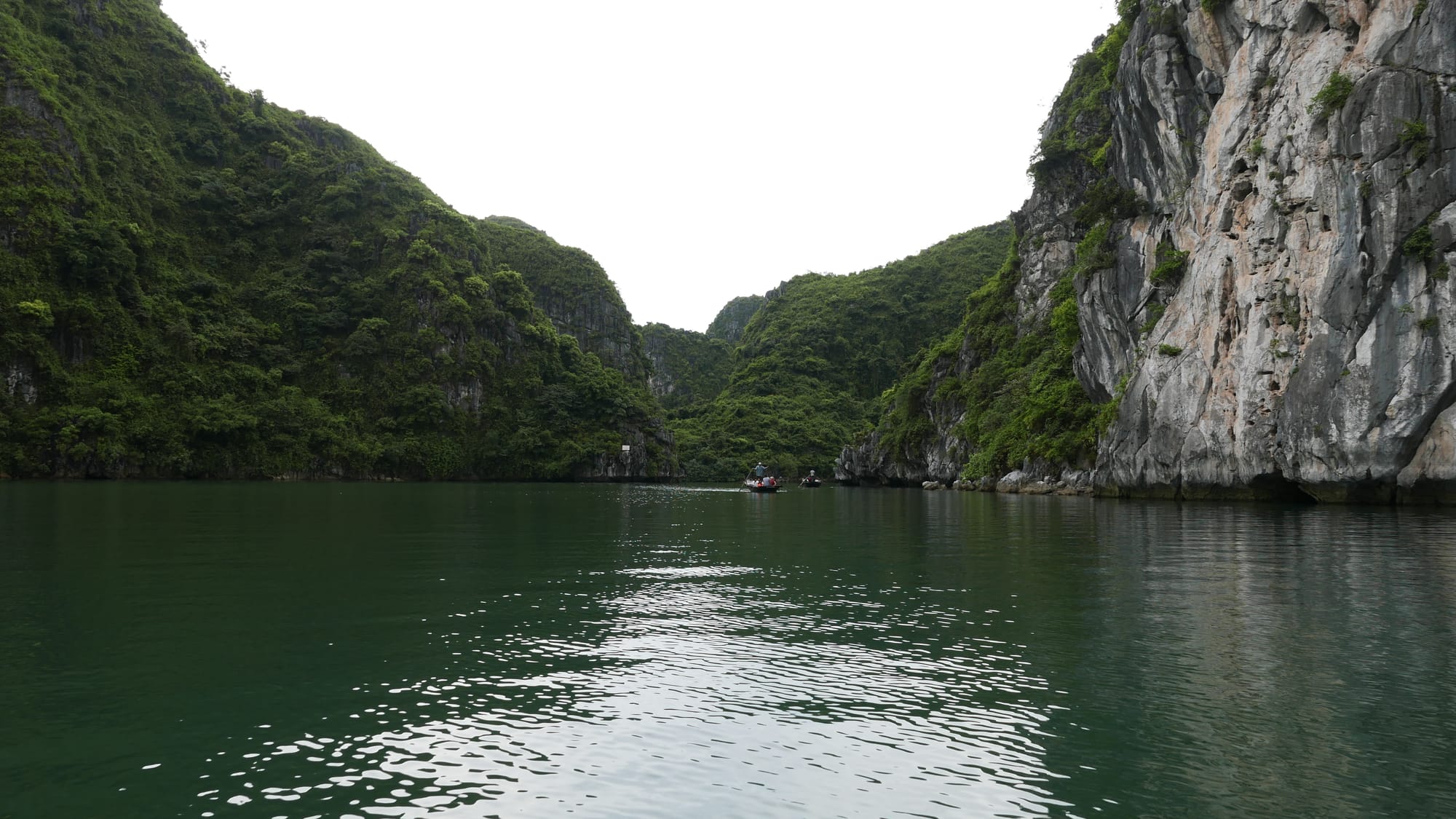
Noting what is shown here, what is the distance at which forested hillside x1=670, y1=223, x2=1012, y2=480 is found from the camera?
14300cm

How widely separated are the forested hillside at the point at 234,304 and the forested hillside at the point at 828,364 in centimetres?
1525

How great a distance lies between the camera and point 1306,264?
119 ft

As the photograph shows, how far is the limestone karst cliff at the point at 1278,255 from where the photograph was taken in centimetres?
3262

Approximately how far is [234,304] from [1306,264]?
117 metres

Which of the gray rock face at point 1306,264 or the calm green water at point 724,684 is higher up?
the gray rock face at point 1306,264

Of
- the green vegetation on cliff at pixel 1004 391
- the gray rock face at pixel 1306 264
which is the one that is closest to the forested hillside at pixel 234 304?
the green vegetation on cliff at pixel 1004 391

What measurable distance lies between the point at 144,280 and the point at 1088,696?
117659mm

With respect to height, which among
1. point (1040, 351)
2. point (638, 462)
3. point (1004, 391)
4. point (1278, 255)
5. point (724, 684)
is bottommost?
point (724, 684)

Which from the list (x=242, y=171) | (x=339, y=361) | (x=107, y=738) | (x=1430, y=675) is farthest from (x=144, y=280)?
(x=1430, y=675)

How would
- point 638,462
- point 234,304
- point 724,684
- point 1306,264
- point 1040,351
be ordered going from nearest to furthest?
point 724,684
point 1306,264
point 1040,351
point 234,304
point 638,462

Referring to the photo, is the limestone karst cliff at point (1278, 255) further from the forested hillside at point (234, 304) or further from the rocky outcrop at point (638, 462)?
the forested hillside at point (234, 304)

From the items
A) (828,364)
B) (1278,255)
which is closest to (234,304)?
(828,364)

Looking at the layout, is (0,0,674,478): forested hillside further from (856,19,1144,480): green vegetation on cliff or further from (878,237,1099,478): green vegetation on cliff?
(856,19,1144,480): green vegetation on cliff

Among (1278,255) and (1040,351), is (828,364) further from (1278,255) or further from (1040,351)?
(1278,255)
